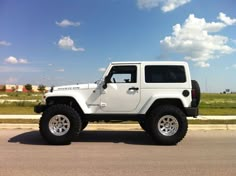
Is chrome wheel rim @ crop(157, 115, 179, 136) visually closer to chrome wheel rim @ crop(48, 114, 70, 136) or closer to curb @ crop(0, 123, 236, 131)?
chrome wheel rim @ crop(48, 114, 70, 136)

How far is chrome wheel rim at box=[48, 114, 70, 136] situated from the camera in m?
10.1

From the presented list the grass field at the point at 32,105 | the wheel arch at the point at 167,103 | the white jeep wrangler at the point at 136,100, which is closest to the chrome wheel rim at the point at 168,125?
the white jeep wrangler at the point at 136,100

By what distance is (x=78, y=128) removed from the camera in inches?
396

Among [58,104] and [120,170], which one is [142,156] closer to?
[120,170]

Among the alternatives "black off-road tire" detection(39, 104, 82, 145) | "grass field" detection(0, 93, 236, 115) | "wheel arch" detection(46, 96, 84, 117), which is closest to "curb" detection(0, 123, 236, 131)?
"wheel arch" detection(46, 96, 84, 117)

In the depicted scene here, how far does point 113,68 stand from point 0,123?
573 cm

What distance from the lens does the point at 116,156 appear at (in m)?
8.26

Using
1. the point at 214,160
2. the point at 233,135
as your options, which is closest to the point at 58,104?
the point at 214,160

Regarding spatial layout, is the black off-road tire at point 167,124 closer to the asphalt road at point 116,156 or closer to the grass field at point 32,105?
the asphalt road at point 116,156

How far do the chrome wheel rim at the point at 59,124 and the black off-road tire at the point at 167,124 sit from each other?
7.15ft

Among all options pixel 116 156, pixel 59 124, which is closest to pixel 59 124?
pixel 59 124

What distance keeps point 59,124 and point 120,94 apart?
5.89 ft

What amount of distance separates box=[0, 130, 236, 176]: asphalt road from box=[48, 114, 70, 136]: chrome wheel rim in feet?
1.53

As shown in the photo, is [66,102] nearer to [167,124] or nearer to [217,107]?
[167,124]
